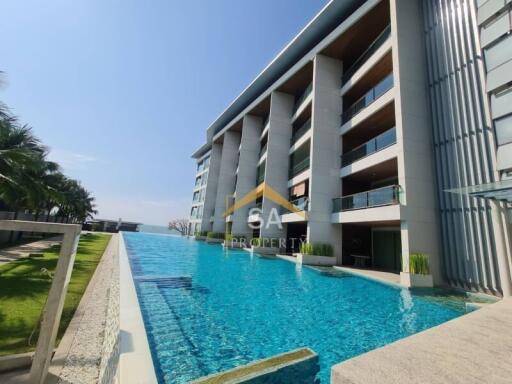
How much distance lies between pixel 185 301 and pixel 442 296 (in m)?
9.05

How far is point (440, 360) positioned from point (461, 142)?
1146cm

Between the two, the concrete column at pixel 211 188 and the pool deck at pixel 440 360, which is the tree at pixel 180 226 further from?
the pool deck at pixel 440 360

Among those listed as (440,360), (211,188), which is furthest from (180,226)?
(440,360)

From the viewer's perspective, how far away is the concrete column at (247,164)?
28.9 meters

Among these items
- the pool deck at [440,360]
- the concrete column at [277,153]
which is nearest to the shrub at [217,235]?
the concrete column at [277,153]

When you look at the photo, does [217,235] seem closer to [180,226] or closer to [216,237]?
[216,237]

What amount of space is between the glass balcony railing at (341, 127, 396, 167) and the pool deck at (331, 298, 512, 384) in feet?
35.7

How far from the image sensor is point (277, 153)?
24203 millimetres

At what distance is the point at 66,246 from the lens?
11.1 feet

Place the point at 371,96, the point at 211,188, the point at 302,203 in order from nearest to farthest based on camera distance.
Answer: the point at 371,96, the point at 302,203, the point at 211,188

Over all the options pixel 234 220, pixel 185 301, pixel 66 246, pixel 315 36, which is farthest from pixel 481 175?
pixel 234 220

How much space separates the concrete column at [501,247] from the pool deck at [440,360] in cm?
649

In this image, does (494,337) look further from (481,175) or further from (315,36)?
(315,36)

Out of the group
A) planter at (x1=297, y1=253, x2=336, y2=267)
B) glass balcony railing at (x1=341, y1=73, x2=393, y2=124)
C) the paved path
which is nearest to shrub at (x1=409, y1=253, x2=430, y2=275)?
planter at (x1=297, y1=253, x2=336, y2=267)
